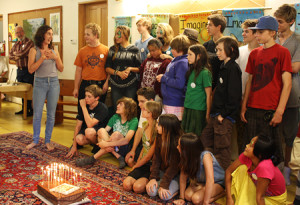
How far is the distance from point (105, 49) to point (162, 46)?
0.98m

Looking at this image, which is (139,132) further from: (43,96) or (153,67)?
(43,96)

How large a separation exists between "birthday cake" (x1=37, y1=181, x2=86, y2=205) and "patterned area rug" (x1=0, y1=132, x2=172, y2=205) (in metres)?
0.12

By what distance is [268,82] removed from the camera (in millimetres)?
3135

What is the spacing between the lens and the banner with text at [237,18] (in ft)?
14.3

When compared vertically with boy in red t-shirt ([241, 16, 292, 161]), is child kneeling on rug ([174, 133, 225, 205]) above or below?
below

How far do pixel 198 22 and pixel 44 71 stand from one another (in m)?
2.32

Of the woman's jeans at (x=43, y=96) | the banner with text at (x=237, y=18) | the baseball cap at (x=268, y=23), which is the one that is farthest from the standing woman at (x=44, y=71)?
the baseball cap at (x=268, y=23)

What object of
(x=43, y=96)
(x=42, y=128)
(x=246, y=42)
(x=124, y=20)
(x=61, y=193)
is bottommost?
(x=42, y=128)

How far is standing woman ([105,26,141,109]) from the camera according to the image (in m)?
4.48

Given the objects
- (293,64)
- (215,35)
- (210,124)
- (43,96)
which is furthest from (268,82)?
(43,96)

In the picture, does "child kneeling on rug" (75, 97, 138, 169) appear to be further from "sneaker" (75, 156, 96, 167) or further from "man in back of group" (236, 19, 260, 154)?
"man in back of group" (236, 19, 260, 154)

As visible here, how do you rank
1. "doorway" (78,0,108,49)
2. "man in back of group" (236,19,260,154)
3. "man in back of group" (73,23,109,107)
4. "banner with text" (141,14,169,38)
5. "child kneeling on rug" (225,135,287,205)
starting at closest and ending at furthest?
"child kneeling on rug" (225,135,287,205) < "man in back of group" (236,19,260,154) < "man in back of group" (73,23,109,107) < "banner with text" (141,14,169,38) < "doorway" (78,0,108,49)

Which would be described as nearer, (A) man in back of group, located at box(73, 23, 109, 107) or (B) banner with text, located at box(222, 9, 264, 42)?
(B) banner with text, located at box(222, 9, 264, 42)

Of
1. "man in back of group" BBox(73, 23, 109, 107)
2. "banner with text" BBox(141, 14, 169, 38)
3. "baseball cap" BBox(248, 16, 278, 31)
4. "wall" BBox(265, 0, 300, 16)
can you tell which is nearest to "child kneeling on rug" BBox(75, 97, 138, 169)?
"man in back of group" BBox(73, 23, 109, 107)
